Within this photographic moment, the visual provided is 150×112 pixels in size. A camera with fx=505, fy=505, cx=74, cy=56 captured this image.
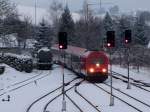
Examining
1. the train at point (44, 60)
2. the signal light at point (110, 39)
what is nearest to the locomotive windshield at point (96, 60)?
the signal light at point (110, 39)

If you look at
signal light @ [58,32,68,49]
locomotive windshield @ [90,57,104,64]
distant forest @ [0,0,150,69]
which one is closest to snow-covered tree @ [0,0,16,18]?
distant forest @ [0,0,150,69]

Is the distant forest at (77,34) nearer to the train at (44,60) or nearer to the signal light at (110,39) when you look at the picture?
the train at (44,60)

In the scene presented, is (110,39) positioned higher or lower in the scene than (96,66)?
higher

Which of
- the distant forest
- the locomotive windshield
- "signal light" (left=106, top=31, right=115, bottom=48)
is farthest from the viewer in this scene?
the distant forest

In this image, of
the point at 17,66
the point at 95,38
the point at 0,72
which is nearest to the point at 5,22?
the point at 17,66

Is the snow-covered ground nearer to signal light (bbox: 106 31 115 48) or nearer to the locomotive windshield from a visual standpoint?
the locomotive windshield

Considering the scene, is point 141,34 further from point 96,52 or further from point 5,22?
point 96,52

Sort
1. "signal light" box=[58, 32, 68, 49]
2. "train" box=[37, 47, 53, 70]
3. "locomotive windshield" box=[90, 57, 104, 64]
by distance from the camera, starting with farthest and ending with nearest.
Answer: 1. "train" box=[37, 47, 53, 70]
2. "locomotive windshield" box=[90, 57, 104, 64]
3. "signal light" box=[58, 32, 68, 49]

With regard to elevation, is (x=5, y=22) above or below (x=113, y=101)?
above

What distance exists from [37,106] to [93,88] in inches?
399

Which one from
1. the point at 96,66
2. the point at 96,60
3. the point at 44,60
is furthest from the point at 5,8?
the point at 96,66

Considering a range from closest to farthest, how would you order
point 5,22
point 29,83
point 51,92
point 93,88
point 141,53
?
point 51,92
point 93,88
point 29,83
point 141,53
point 5,22

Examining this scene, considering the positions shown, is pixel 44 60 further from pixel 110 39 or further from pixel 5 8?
pixel 110 39

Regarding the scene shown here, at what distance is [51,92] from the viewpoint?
3616 centimetres
